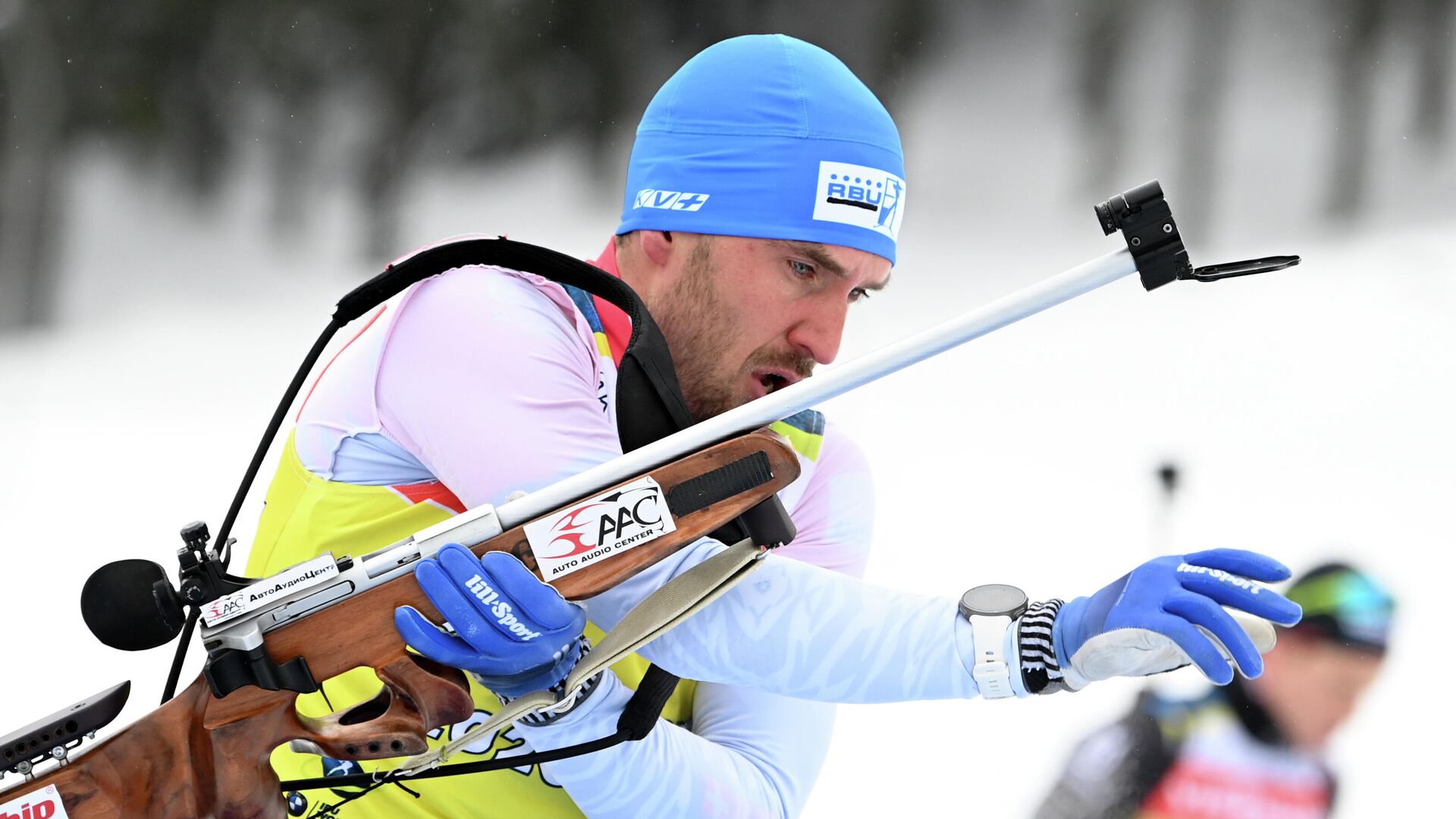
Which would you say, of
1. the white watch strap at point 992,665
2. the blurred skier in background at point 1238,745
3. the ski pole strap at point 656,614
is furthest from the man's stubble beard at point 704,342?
the blurred skier in background at point 1238,745

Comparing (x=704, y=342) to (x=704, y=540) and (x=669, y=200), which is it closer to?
(x=669, y=200)

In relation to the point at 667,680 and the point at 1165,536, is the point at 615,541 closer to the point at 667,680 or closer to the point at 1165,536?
the point at 667,680

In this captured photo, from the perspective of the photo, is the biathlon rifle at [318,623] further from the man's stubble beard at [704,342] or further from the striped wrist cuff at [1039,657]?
the man's stubble beard at [704,342]

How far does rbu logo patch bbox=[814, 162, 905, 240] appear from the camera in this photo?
178cm

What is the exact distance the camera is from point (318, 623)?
1.31 m

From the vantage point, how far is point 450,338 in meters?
1.46

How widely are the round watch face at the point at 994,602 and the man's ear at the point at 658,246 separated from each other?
27.6 inches

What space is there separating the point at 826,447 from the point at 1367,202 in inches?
110

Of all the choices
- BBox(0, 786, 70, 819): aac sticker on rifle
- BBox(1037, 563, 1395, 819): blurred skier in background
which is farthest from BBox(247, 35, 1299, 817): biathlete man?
BBox(1037, 563, 1395, 819): blurred skier in background

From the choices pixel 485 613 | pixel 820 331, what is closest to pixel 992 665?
pixel 485 613

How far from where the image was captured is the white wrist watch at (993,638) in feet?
4.22

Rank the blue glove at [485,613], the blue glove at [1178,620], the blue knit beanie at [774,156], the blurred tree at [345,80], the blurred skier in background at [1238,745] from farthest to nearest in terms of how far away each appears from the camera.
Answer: the blurred tree at [345,80]
the blurred skier in background at [1238,745]
the blue knit beanie at [774,156]
the blue glove at [485,613]
the blue glove at [1178,620]

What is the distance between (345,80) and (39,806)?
12.4 feet

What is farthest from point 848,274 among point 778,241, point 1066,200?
point 1066,200
